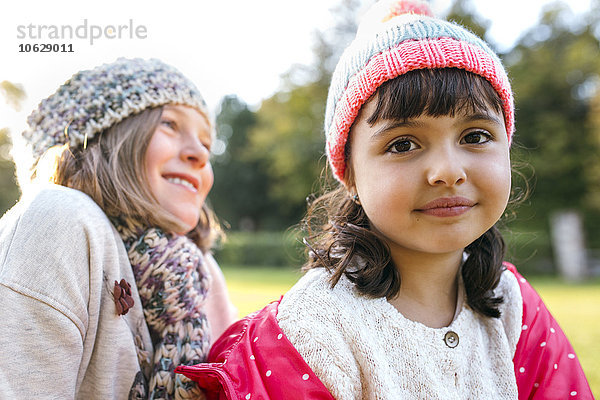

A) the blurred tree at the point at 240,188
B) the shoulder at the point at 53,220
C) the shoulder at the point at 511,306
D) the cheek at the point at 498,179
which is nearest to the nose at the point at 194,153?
the shoulder at the point at 53,220

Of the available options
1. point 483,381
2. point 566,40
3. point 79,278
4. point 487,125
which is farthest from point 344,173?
point 566,40

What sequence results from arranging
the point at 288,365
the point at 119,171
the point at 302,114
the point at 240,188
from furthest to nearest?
the point at 240,188
the point at 302,114
the point at 119,171
the point at 288,365

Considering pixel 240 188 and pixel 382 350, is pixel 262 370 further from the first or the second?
pixel 240 188

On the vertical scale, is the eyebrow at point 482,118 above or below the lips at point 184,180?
above

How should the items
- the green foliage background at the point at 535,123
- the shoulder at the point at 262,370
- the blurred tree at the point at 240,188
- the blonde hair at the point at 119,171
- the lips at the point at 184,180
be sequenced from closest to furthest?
the shoulder at the point at 262,370, the blonde hair at the point at 119,171, the lips at the point at 184,180, the green foliage background at the point at 535,123, the blurred tree at the point at 240,188

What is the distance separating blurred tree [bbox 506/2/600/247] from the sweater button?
61.2 feet

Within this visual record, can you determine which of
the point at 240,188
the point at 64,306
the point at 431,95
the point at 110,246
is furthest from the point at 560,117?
the point at 64,306

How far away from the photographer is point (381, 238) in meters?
1.82

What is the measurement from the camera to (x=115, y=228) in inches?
79.6

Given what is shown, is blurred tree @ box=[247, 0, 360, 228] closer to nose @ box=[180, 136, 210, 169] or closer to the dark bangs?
nose @ box=[180, 136, 210, 169]

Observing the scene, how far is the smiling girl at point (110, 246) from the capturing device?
1646mm

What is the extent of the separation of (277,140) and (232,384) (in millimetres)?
24922

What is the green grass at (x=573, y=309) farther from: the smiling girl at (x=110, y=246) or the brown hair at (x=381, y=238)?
the smiling girl at (x=110, y=246)

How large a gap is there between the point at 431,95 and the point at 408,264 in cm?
60
